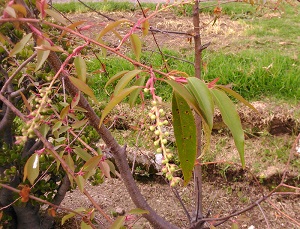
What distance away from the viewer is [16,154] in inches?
62.2

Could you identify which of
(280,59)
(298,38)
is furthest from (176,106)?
(298,38)

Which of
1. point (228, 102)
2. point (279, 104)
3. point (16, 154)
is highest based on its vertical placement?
point (228, 102)

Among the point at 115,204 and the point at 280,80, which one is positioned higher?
the point at 280,80

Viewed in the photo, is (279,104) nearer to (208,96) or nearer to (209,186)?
(209,186)

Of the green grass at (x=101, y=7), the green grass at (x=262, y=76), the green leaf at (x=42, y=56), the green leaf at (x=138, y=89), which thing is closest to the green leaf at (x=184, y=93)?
the green leaf at (x=138, y=89)

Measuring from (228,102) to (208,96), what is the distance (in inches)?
2.1

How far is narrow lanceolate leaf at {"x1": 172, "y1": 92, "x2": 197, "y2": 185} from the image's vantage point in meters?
0.67

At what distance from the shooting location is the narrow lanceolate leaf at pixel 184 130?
67 cm

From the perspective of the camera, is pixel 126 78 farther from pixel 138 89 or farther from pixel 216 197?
pixel 216 197

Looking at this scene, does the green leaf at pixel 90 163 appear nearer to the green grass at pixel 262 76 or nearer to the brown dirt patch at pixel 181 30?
the green grass at pixel 262 76

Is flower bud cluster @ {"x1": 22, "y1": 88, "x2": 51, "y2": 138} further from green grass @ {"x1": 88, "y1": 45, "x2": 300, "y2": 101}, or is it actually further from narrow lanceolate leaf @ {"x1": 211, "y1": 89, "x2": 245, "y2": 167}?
green grass @ {"x1": 88, "y1": 45, "x2": 300, "y2": 101}

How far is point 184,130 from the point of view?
0.67 meters

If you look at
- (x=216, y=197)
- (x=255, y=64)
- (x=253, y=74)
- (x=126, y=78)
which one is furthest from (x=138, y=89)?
(x=255, y=64)

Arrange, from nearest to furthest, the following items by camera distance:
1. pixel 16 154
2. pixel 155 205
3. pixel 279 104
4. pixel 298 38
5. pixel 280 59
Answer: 1. pixel 16 154
2. pixel 155 205
3. pixel 279 104
4. pixel 280 59
5. pixel 298 38
